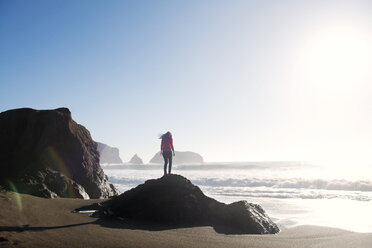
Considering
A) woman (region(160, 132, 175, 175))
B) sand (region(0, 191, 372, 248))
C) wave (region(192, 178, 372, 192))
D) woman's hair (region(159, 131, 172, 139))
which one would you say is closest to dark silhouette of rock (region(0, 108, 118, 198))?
sand (region(0, 191, 372, 248))

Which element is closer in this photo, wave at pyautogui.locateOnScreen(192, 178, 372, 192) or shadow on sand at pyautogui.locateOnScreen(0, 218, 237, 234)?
shadow on sand at pyautogui.locateOnScreen(0, 218, 237, 234)

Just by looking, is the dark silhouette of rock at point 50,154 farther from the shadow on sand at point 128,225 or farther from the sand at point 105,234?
the shadow on sand at point 128,225

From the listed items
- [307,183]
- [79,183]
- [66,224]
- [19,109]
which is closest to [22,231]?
[66,224]

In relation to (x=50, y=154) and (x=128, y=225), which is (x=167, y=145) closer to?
(x=128, y=225)

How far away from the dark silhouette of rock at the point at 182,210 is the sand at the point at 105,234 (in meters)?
0.58

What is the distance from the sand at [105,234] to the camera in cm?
515

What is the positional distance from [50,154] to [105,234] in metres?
8.05

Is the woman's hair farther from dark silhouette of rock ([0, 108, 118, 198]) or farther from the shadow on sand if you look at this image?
the shadow on sand

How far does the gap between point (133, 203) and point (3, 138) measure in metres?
8.17

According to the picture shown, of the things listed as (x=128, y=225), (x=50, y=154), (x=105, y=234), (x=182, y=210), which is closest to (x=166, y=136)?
(x=182, y=210)

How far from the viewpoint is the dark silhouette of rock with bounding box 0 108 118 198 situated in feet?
36.4

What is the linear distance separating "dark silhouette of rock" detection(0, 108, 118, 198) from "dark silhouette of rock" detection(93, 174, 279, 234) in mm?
3456

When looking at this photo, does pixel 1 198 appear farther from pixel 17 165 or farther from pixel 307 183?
pixel 307 183

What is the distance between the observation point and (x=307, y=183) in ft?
85.4
